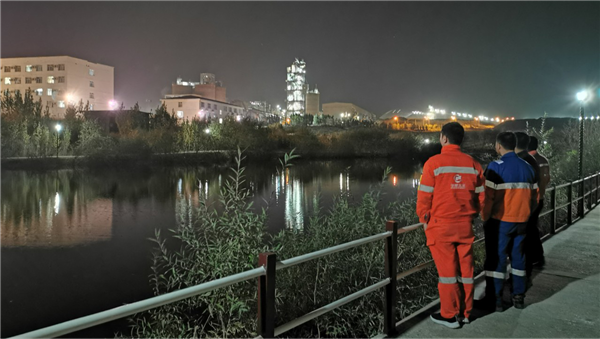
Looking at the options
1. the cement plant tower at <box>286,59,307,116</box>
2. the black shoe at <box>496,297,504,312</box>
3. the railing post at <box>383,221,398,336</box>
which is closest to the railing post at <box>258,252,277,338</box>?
the railing post at <box>383,221,398,336</box>

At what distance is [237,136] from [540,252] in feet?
195

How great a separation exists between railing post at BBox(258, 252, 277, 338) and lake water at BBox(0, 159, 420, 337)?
5.50 m

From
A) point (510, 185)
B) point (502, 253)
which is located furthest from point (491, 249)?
point (510, 185)

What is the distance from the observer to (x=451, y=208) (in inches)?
168

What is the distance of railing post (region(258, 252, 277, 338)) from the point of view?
3164mm

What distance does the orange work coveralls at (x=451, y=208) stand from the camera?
427 centimetres

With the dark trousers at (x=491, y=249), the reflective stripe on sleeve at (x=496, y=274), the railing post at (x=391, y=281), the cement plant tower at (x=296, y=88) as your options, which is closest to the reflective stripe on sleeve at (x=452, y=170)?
the railing post at (x=391, y=281)

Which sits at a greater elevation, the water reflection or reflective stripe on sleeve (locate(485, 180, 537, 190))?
reflective stripe on sleeve (locate(485, 180, 537, 190))

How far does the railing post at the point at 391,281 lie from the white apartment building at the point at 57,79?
3571 inches

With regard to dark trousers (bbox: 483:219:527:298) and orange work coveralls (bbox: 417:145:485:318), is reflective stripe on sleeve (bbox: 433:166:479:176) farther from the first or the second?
dark trousers (bbox: 483:219:527:298)

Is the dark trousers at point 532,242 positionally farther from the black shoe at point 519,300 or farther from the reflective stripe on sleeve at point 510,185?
the reflective stripe on sleeve at point 510,185

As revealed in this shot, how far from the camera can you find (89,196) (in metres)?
32.3

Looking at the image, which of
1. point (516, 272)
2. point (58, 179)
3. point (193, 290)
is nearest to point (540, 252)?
point (516, 272)

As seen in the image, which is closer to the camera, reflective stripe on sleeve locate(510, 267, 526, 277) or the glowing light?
reflective stripe on sleeve locate(510, 267, 526, 277)
